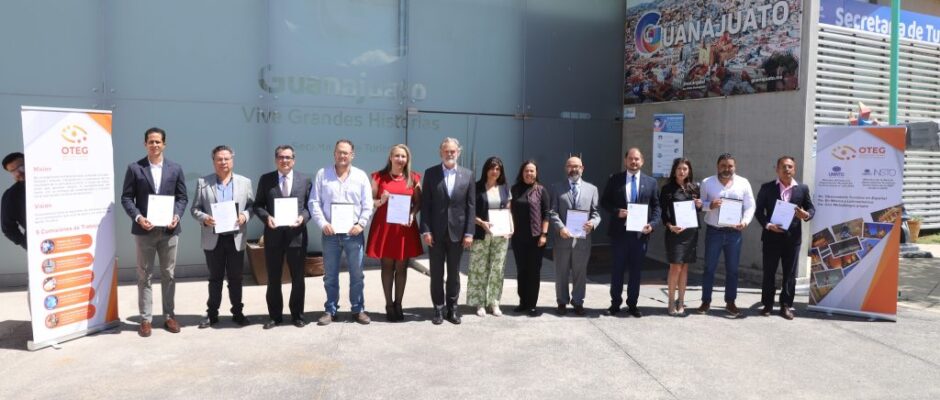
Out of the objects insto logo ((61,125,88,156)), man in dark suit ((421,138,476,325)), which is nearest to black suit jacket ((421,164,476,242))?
man in dark suit ((421,138,476,325))

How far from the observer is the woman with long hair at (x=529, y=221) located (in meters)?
6.28

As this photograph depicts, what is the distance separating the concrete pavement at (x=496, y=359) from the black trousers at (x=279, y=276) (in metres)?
0.19

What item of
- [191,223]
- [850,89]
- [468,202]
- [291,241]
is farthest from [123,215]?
[850,89]

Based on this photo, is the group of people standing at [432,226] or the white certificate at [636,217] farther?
the white certificate at [636,217]

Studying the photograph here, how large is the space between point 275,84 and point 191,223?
84.8 inches

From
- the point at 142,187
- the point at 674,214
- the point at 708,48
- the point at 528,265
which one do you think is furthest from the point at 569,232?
the point at 708,48

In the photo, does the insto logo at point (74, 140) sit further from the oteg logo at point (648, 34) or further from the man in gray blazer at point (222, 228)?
→ the oteg logo at point (648, 34)

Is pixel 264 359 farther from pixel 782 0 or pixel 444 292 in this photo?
pixel 782 0

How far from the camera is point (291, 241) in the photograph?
19.1 ft

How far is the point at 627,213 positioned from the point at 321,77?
4.80 m

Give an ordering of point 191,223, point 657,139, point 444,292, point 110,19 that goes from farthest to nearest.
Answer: point 657,139, point 191,223, point 110,19, point 444,292

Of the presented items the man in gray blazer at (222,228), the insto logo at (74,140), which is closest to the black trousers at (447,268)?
the man in gray blazer at (222,228)

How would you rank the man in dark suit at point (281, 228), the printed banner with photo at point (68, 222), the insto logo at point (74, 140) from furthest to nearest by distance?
the man in dark suit at point (281, 228) < the insto logo at point (74, 140) < the printed banner with photo at point (68, 222)

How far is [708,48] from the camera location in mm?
8945
